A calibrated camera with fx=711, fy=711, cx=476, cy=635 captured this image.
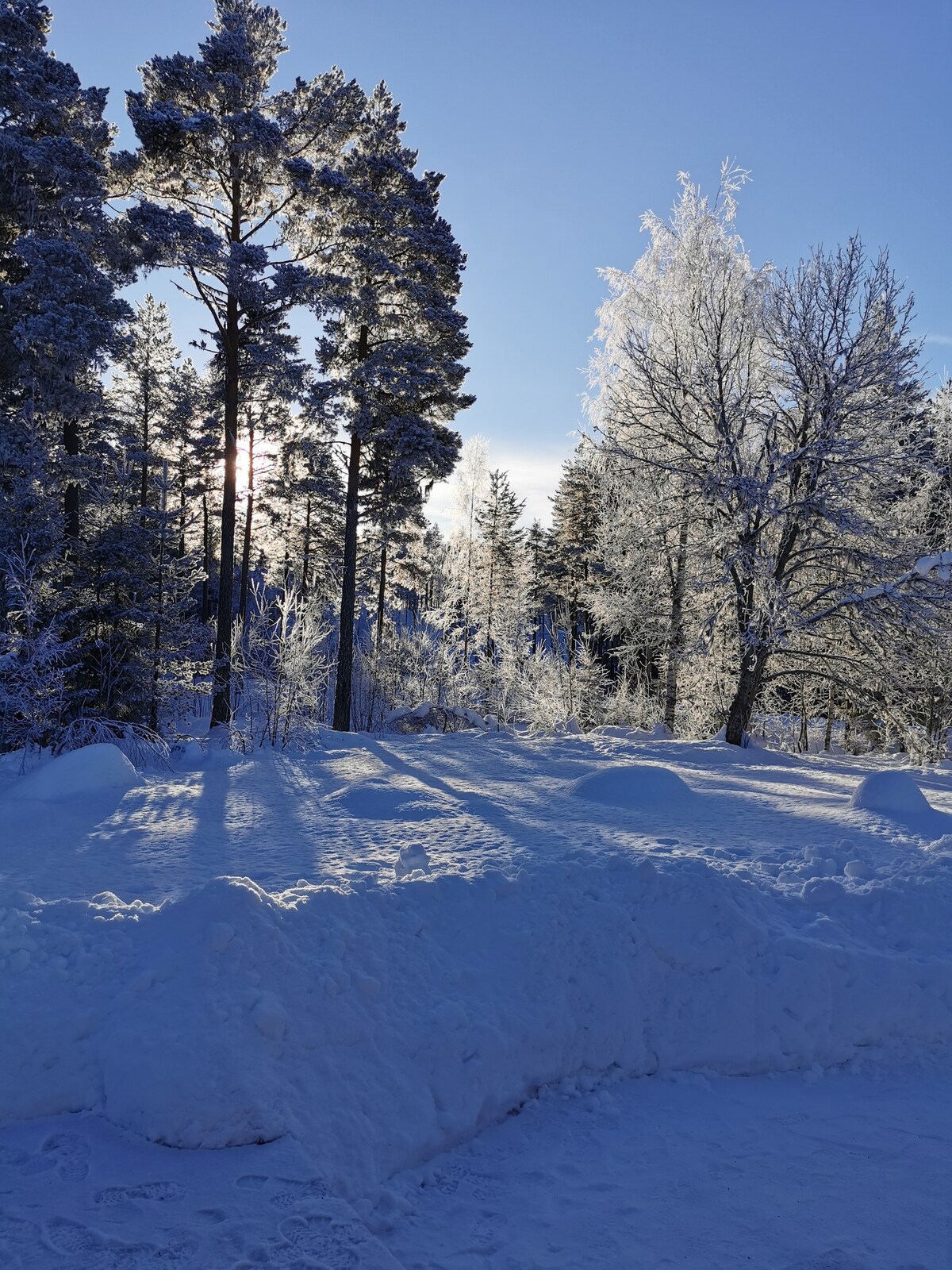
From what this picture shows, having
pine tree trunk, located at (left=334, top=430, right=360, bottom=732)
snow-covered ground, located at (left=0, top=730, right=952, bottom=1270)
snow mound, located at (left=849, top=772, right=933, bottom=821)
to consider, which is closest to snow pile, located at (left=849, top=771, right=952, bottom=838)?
snow mound, located at (left=849, top=772, right=933, bottom=821)

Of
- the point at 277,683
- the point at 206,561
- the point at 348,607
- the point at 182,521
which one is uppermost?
the point at 182,521

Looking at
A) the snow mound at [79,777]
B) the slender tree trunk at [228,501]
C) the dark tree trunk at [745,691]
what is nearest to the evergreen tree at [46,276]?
the slender tree trunk at [228,501]

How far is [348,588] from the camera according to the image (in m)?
14.8

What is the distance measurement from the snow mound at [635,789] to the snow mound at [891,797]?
1.63 metres

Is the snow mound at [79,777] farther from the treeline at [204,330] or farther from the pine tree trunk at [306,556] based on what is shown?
the pine tree trunk at [306,556]

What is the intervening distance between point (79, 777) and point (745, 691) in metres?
9.92

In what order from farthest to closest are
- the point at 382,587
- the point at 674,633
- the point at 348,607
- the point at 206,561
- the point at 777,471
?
the point at 206,561, the point at 382,587, the point at 674,633, the point at 348,607, the point at 777,471

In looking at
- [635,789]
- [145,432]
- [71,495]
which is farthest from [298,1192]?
[145,432]

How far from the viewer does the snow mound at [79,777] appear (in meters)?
6.29

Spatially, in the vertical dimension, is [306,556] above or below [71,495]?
above

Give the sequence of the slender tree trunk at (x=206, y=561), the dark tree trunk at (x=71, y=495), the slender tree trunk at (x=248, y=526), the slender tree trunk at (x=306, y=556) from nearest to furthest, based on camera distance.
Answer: the dark tree trunk at (x=71, y=495) < the slender tree trunk at (x=248, y=526) < the slender tree trunk at (x=206, y=561) < the slender tree trunk at (x=306, y=556)

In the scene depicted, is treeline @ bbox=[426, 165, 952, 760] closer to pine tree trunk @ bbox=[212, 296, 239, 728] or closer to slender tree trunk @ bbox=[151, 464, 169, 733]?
pine tree trunk @ bbox=[212, 296, 239, 728]

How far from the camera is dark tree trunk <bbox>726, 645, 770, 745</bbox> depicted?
11.9 meters

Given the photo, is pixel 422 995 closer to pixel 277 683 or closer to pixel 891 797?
pixel 891 797
